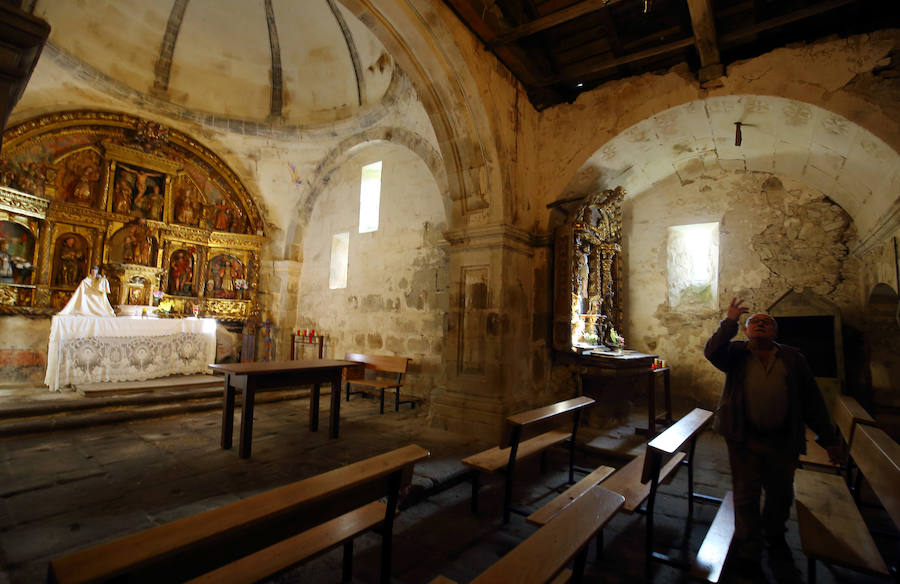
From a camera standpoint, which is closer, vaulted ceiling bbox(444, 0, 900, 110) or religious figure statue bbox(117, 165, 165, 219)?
vaulted ceiling bbox(444, 0, 900, 110)

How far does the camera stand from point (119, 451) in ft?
13.1

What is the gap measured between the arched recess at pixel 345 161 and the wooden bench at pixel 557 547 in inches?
169

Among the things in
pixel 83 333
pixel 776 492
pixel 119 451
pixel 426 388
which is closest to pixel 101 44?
pixel 83 333

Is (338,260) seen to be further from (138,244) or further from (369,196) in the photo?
(138,244)

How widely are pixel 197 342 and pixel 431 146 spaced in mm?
5138

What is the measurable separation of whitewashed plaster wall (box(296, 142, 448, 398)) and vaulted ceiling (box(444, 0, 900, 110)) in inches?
100

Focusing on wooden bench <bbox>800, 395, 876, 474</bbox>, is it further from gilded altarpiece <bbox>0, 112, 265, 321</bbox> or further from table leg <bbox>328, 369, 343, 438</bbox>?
gilded altarpiece <bbox>0, 112, 265, 321</bbox>

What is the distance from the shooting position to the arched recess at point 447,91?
14.1 feet

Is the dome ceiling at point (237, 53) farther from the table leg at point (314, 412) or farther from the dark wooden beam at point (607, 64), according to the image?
the table leg at point (314, 412)

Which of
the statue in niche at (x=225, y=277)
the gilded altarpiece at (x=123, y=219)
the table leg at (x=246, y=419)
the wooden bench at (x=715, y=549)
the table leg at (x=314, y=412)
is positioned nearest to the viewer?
the wooden bench at (x=715, y=549)

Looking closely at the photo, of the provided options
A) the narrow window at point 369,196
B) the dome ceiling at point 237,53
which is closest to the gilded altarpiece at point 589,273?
the narrow window at point 369,196

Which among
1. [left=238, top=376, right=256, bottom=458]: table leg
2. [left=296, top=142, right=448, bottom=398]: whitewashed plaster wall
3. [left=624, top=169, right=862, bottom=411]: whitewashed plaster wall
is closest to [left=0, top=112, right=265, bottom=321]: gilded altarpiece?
[left=296, top=142, right=448, bottom=398]: whitewashed plaster wall

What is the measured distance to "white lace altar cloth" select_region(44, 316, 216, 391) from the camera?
5668 millimetres

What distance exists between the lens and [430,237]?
6848mm
